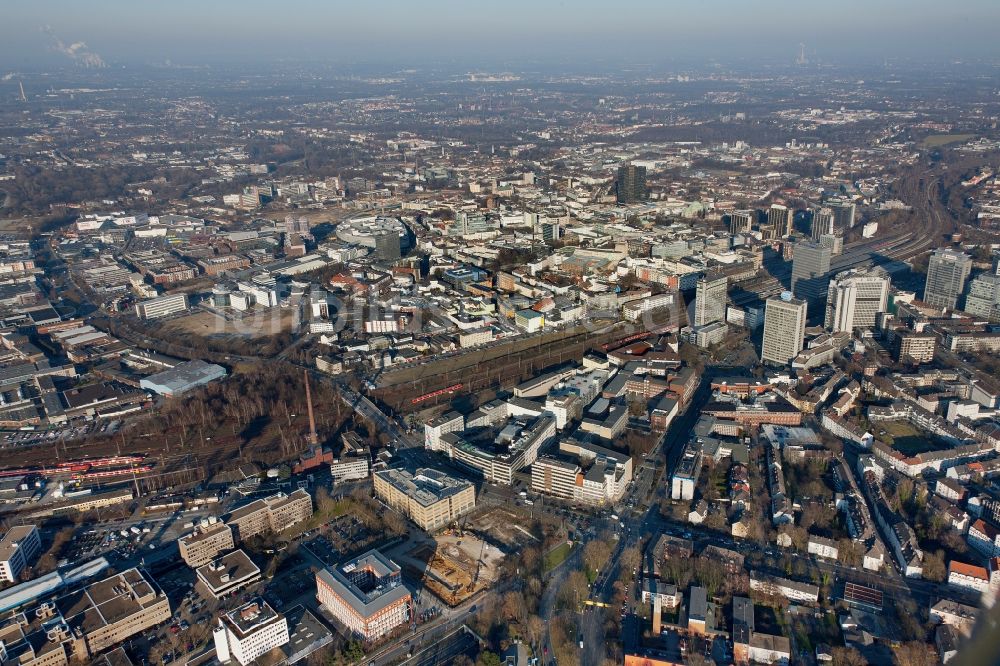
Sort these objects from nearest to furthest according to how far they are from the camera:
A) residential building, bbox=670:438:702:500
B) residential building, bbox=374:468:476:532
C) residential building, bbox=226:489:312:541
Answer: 1. residential building, bbox=226:489:312:541
2. residential building, bbox=374:468:476:532
3. residential building, bbox=670:438:702:500

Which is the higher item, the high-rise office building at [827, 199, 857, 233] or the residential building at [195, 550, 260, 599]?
the high-rise office building at [827, 199, 857, 233]

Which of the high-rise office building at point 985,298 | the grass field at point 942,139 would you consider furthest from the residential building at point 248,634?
the grass field at point 942,139

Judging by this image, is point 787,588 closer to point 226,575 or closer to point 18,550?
point 226,575

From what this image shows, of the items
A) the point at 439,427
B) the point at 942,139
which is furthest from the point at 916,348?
the point at 942,139

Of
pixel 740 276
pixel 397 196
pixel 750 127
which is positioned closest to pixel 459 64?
pixel 750 127

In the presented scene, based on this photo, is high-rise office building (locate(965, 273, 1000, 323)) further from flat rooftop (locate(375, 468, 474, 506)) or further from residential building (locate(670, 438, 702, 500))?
flat rooftop (locate(375, 468, 474, 506))

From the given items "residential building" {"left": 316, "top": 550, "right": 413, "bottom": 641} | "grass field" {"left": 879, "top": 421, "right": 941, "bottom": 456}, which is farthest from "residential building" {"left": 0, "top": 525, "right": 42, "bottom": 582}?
"grass field" {"left": 879, "top": 421, "right": 941, "bottom": 456}
